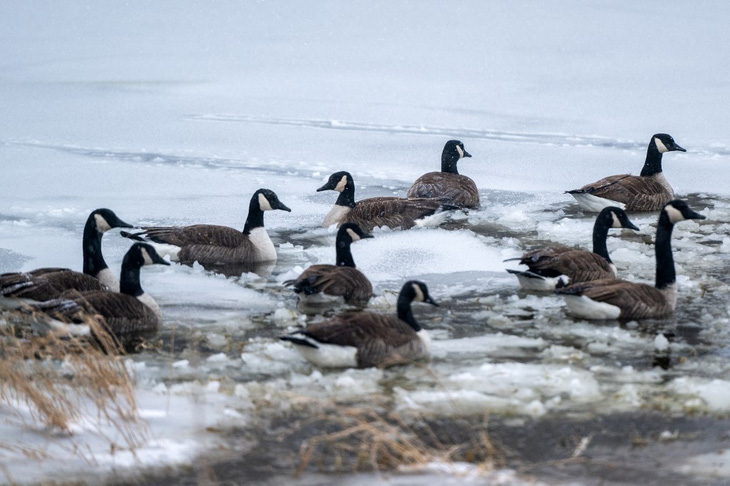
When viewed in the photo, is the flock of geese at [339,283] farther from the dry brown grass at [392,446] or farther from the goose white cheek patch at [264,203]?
the dry brown grass at [392,446]

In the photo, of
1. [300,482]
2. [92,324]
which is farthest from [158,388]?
[300,482]

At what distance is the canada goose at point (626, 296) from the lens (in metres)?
7.66

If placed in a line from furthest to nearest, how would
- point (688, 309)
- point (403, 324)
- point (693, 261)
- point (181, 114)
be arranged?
point (181, 114) → point (693, 261) → point (688, 309) → point (403, 324)

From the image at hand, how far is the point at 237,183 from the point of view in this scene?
48.4ft

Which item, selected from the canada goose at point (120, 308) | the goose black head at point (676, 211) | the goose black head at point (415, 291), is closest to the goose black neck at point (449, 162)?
the goose black head at point (676, 211)

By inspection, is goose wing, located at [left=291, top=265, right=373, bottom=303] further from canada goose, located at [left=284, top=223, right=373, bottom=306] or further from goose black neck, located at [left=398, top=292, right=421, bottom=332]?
goose black neck, located at [left=398, top=292, right=421, bottom=332]

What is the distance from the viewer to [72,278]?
7.87 m

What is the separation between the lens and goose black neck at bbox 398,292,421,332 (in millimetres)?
6828

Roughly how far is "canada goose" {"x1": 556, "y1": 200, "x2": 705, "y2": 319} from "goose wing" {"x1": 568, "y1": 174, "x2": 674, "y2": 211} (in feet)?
14.6

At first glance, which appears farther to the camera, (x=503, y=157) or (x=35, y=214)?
(x=503, y=157)

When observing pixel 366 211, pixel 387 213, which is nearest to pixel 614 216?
pixel 387 213

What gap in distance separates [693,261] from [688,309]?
1866mm

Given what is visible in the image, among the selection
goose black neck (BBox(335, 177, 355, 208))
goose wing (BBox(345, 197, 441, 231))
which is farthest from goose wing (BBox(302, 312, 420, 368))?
goose black neck (BBox(335, 177, 355, 208))

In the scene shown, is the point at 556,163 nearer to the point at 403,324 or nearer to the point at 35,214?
the point at 35,214
